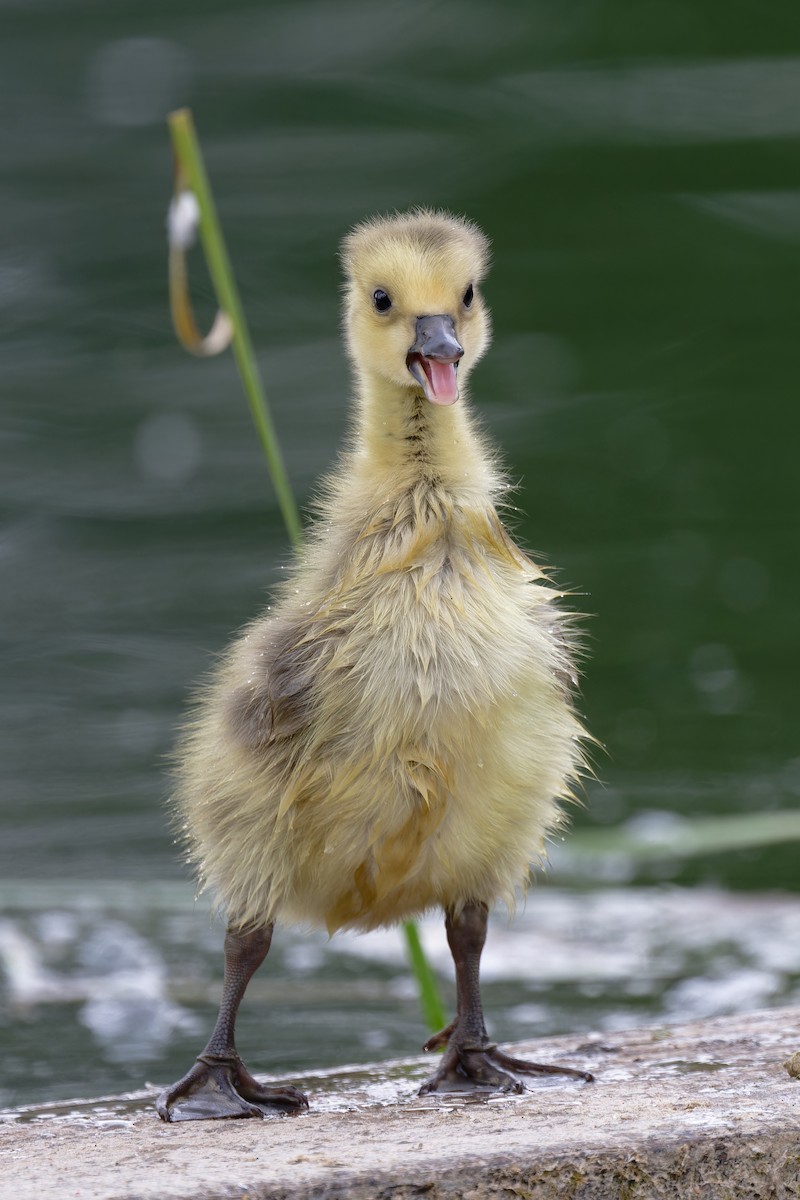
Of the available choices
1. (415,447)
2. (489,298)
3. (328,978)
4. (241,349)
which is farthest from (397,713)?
(489,298)

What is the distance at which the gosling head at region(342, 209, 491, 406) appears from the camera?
2162mm

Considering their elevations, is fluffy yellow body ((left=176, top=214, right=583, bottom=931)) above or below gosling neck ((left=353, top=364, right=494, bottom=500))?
below

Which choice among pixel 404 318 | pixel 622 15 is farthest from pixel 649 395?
pixel 404 318

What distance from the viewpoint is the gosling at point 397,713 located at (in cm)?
204

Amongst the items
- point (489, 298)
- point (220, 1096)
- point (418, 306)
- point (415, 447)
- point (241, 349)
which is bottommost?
point (220, 1096)

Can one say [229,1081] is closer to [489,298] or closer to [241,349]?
[241,349]

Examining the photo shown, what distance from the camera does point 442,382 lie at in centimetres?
214

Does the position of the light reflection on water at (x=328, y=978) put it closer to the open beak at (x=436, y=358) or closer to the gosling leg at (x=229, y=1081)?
the gosling leg at (x=229, y=1081)

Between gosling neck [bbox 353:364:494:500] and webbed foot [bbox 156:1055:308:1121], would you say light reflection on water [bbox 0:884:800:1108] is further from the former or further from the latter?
gosling neck [bbox 353:364:494:500]

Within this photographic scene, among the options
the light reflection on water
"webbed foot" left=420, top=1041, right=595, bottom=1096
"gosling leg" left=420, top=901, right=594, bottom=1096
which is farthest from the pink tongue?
the light reflection on water

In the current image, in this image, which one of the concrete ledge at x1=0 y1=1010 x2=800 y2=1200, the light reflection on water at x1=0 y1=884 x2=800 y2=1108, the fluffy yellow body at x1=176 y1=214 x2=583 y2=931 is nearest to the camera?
the concrete ledge at x1=0 y1=1010 x2=800 y2=1200

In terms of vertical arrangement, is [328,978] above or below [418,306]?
below

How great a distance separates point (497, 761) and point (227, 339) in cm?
100

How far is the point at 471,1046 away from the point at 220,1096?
1.01ft
